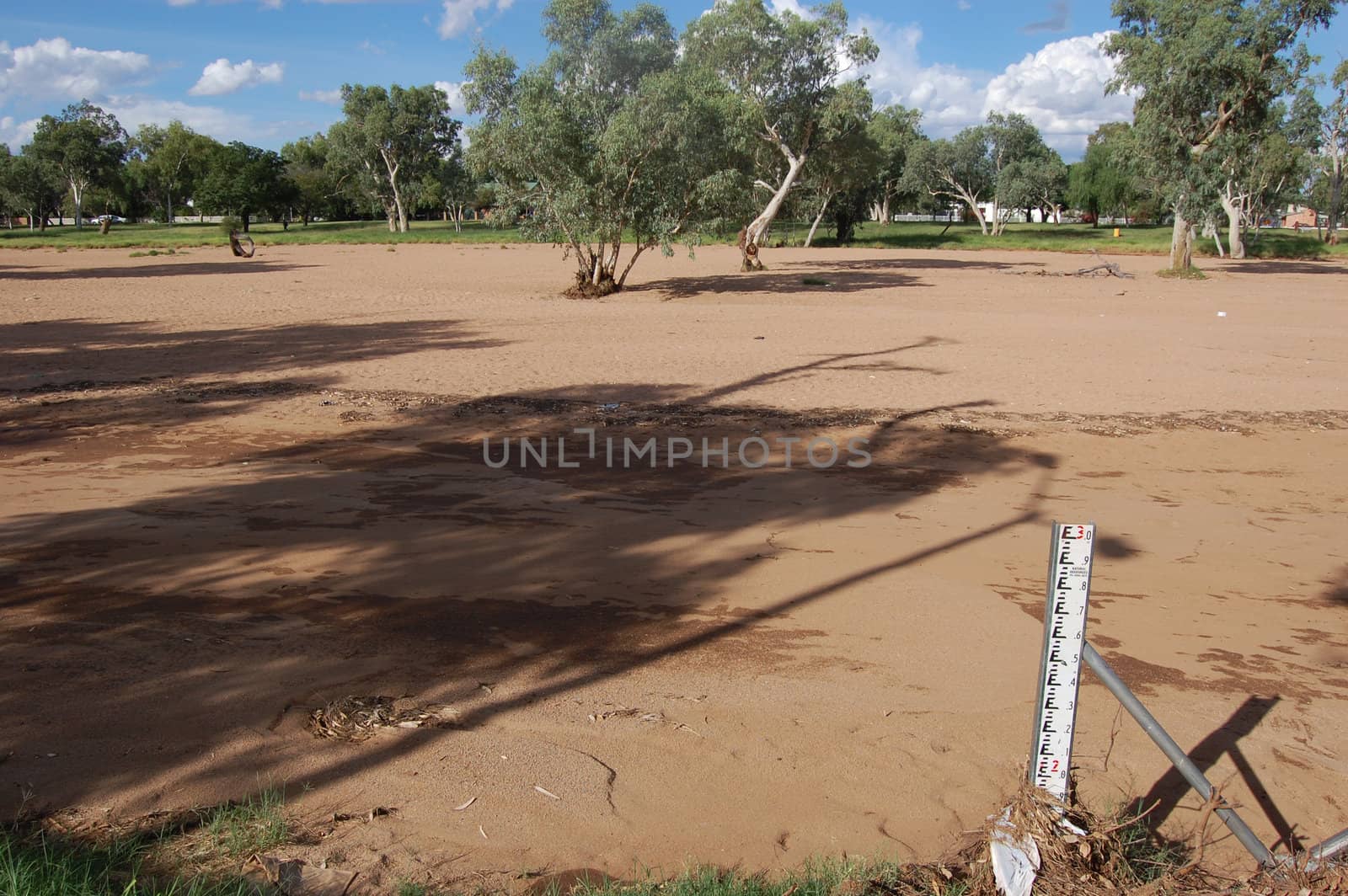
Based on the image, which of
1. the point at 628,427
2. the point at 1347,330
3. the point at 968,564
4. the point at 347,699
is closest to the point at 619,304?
the point at 628,427

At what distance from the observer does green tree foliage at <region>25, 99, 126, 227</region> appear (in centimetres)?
7981

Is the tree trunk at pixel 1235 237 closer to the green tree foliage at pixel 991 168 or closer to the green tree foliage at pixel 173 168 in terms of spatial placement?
the green tree foliage at pixel 991 168

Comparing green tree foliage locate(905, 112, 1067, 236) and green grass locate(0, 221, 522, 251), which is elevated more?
green tree foliage locate(905, 112, 1067, 236)

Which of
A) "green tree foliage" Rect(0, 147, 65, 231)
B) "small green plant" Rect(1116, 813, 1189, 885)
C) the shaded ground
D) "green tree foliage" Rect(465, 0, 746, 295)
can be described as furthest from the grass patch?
"green tree foliage" Rect(0, 147, 65, 231)

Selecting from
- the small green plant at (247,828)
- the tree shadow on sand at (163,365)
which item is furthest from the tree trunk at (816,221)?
the small green plant at (247,828)

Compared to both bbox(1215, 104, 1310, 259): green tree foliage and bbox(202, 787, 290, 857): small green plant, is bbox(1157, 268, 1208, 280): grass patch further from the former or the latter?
bbox(202, 787, 290, 857): small green plant

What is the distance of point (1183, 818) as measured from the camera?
427 cm

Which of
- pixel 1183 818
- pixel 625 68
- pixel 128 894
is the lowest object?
pixel 1183 818

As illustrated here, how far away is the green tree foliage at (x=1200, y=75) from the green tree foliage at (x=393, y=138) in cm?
5121

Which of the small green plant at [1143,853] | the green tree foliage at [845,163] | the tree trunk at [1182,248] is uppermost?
the green tree foliage at [845,163]

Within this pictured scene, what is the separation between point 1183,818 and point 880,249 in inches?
2279

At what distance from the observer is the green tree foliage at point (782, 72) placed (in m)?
37.9

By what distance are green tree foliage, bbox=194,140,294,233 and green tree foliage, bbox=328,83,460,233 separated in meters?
6.93

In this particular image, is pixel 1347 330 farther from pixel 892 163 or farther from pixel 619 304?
pixel 892 163
